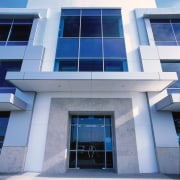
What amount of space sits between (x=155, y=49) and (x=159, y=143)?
7161mm

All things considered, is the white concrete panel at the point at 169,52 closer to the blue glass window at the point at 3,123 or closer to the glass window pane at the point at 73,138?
the glass window pane at the point at 73,138

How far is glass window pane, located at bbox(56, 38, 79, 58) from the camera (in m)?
12.4

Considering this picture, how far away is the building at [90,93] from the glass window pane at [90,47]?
0.08m

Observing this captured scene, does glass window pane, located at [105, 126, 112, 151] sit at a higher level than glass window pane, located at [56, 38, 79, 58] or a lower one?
lower

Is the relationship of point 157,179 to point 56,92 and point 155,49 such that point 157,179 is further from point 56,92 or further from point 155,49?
point 155,49

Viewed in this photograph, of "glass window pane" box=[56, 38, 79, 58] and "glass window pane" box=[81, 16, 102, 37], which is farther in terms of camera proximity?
"glass window pane" box=[81, 16, 102, 37]

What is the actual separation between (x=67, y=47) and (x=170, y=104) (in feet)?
29.4

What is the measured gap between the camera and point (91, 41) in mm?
13133

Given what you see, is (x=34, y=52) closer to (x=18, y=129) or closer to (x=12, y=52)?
(x=12, y=52)

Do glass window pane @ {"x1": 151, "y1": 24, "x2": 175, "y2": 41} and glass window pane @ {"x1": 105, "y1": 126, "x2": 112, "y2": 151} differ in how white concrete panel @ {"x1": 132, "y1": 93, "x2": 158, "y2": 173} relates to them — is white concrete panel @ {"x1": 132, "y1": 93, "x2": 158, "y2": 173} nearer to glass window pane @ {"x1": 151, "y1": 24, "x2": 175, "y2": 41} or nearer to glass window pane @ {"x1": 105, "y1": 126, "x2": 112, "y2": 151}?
glass window pane @ {"x1": 105, "y1": 126, "x2": 112, "y2": 151}

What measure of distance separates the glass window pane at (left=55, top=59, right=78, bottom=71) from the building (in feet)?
0.26

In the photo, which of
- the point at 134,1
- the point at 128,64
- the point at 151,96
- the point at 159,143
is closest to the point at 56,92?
the point at 128,64

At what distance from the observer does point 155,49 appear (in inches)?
476

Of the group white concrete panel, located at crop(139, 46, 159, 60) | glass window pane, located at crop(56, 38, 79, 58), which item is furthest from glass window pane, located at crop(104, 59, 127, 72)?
glass window pane, located at crop(56, 38, 79, 58)
